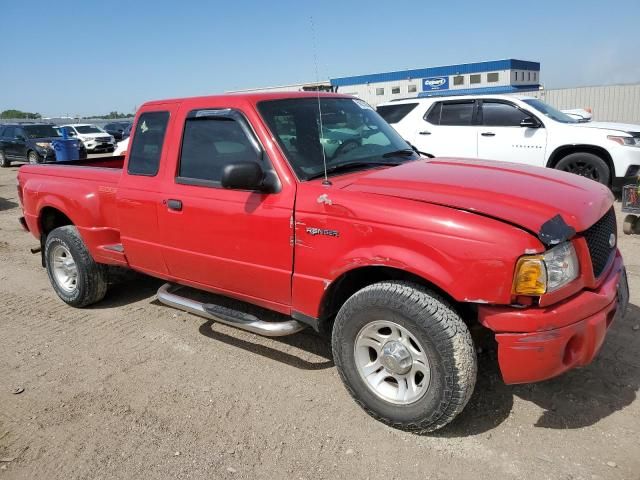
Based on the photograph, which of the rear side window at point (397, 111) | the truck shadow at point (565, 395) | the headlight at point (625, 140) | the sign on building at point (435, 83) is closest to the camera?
the truck shadow at point (565, 395)

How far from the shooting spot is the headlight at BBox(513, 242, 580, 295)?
250cm

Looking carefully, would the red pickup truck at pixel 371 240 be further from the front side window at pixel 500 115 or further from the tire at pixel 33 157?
the tire at pixel 33 157

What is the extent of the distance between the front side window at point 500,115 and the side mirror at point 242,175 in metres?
7.11

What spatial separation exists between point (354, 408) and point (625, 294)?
179 cm

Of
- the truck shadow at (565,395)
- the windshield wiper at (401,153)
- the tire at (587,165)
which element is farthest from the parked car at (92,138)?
the truck shadow at (565,395)

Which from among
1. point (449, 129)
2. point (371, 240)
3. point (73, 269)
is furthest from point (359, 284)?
point (449, 129)

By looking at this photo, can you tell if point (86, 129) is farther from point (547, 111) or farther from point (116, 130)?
point (547, 111)

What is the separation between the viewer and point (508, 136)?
912 cm

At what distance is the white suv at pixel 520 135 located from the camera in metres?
8.44

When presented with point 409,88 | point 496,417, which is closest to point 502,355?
point 496,417

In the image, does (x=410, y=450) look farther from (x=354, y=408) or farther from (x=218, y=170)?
(x=218, y=170)

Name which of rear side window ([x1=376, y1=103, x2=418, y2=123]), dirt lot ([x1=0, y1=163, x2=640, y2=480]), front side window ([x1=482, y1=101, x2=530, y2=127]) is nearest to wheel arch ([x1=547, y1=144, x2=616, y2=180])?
front side window ([x1=482, y1=101, x2=530, y2=127])

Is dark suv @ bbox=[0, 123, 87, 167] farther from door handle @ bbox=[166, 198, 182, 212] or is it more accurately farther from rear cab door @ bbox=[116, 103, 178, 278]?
door handle @ bbox=[166, 198, 182, 212]

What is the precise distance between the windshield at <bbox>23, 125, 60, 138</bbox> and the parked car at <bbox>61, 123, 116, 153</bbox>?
3077 mm
